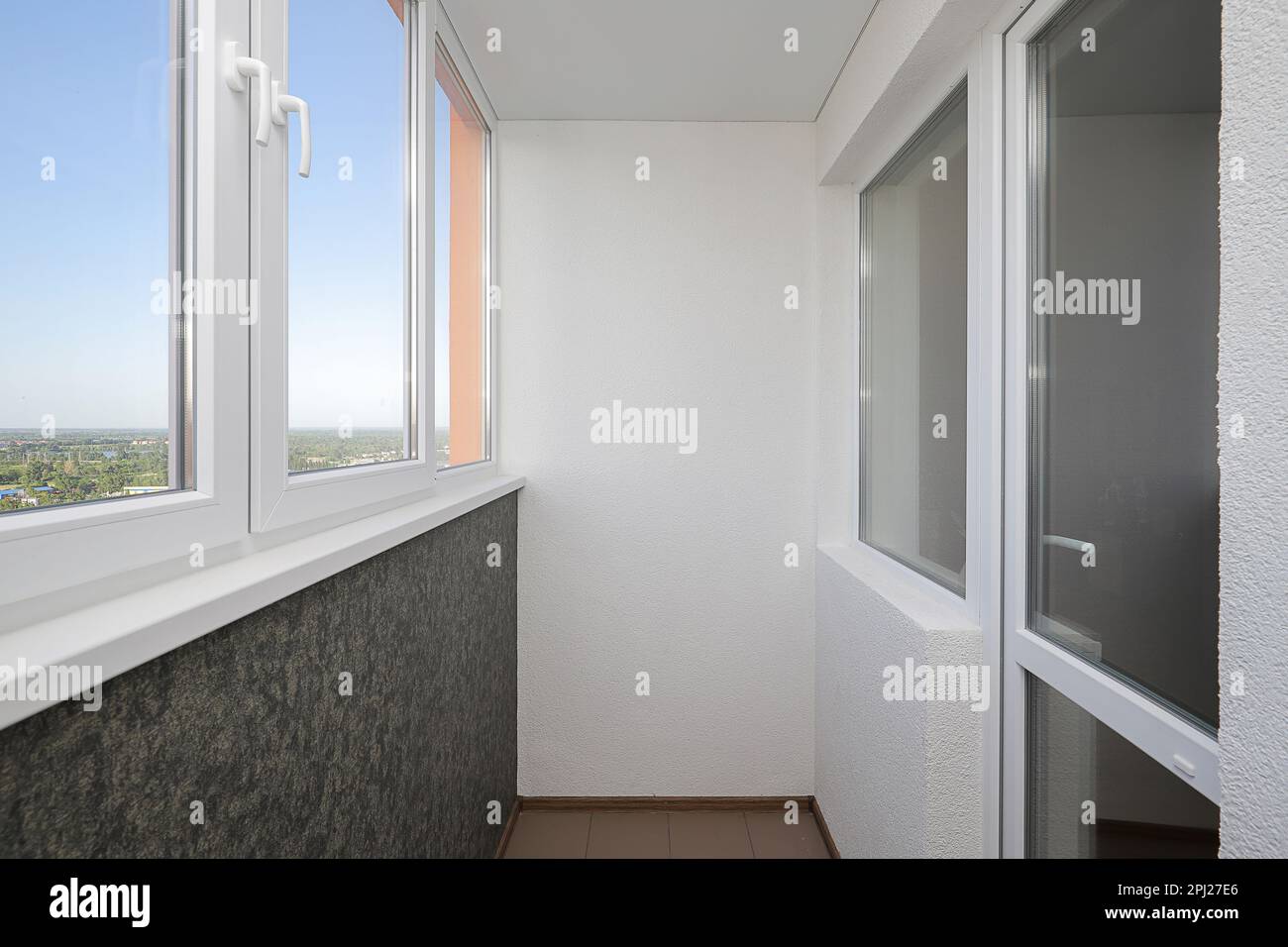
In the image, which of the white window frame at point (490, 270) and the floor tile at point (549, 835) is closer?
the floor tile at point (549, 835)

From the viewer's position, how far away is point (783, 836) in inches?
105

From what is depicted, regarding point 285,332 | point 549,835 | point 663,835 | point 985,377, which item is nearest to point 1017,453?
point 985,377

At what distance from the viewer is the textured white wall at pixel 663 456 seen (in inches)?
110

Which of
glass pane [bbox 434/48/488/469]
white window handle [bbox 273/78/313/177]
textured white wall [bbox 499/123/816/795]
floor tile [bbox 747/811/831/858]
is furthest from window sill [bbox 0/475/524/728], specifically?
floor tile [bbox 747/811/831/858]

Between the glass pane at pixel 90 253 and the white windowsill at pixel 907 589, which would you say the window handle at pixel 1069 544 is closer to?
the white windowsill at pixel 907 589

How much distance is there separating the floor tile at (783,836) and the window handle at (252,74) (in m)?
2.46

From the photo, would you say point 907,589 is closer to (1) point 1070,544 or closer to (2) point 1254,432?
(1) point 1070,544

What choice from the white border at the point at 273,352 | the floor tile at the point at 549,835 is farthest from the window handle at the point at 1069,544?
the floor tile at the point at 549,835

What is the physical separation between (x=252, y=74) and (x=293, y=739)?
3.12 ft

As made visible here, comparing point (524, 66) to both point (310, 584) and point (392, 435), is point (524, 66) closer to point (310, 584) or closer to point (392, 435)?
point (392, 435)

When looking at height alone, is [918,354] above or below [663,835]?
above

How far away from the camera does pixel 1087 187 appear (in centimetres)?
130

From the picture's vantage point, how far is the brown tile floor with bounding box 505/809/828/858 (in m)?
2.54
